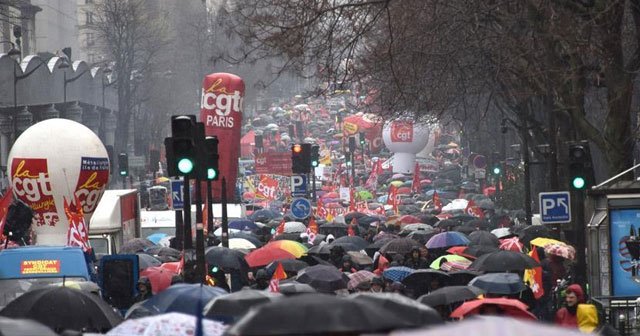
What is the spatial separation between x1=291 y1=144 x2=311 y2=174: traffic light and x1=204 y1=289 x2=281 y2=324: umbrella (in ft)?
93.6

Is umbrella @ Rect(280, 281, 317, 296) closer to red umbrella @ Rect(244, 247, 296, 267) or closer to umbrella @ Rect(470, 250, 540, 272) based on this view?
umbrella @ Rect(470, 250, 540, 272)

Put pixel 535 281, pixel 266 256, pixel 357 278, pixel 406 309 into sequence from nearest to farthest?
pixel 406 309, pixel 535 281, pixel 357 278, pixel 266 256

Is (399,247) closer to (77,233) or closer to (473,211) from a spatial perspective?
(77,233)

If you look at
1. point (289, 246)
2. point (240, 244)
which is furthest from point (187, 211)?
point (240, 244)

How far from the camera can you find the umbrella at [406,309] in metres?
9.91

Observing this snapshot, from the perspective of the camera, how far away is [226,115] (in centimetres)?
5031

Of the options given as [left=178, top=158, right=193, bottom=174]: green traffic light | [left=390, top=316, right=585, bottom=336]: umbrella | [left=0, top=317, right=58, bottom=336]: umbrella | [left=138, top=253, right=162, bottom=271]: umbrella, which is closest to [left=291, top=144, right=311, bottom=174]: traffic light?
[left=138, top=253, right=162, bottom=271]: umbrella

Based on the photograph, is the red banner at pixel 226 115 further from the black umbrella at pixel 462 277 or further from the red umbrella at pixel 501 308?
the red umbrella at pixel 501 308

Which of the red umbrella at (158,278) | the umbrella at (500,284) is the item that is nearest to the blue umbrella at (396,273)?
the umbrella at (500,284)

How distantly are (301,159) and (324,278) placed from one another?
21.9 meters

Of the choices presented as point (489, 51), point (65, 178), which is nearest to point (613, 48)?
point (489, 51)

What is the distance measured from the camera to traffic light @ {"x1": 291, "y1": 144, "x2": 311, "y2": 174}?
43.3 meters

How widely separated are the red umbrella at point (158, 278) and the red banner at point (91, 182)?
8963mm

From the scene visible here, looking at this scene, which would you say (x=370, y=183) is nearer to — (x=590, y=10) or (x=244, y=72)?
(x=590, y=10)
